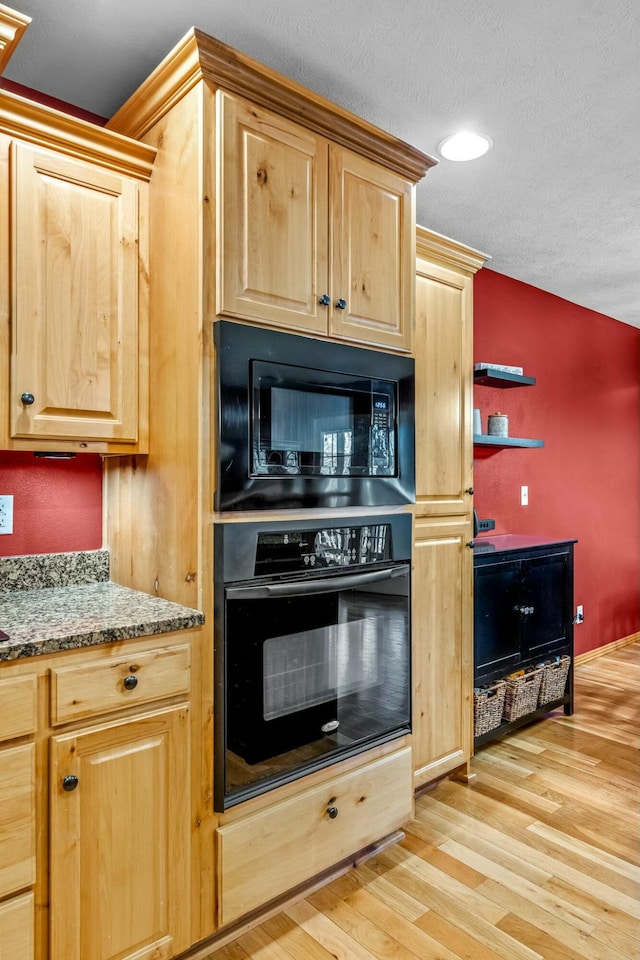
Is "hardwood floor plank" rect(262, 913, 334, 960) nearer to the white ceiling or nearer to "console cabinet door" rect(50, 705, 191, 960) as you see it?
"console cabinet door" rect(50, 705, 191, 960)

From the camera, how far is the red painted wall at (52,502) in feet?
6.26

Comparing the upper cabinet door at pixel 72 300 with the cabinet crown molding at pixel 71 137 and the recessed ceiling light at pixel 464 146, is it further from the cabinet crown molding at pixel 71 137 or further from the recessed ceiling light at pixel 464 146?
the recessed ceiling light at pixel 464 146

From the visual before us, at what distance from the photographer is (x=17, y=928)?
133cm

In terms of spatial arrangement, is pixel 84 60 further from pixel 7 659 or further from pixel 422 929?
pixel 422 929

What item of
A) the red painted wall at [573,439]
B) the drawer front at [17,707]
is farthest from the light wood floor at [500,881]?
the red painted wall at [573,439]

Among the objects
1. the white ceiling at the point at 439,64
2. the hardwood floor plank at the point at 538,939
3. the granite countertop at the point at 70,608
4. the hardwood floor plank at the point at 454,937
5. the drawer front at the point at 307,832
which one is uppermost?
the white ceiling at the point at 439,64

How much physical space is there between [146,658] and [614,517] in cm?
426

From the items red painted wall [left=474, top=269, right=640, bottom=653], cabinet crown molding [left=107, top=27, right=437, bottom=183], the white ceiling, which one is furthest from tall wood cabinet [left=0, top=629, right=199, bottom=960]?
red painted wall [left=474, top=269, right=640, bottom=653]

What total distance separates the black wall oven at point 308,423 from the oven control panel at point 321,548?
86 millimetres

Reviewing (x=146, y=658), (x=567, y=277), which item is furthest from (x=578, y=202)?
(x=146, y=658)

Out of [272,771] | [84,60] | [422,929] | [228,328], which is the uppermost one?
[84,60]

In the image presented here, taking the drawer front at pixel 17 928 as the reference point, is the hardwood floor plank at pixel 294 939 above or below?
below

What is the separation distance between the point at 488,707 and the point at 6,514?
2.18 m

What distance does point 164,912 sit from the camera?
1549 millimetres
